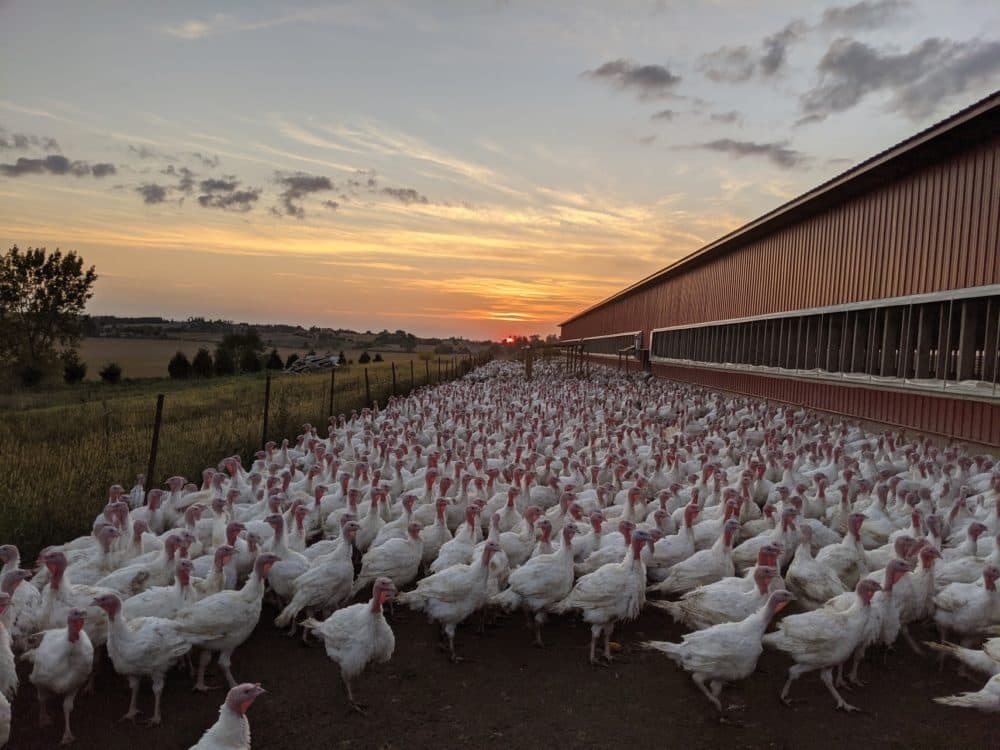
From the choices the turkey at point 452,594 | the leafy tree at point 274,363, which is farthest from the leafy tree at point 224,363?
the turkey at point 452,594

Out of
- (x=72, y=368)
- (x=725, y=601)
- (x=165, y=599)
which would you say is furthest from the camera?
(x=72, y=368)

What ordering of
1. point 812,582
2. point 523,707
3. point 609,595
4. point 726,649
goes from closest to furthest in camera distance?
point 726,649
point 523,707
point 609,595
point 812,582

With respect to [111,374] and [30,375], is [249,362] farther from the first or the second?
[30,375]

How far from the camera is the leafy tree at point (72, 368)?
165 feet

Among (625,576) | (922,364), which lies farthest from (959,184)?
(625,576)

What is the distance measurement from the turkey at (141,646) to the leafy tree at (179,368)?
5320 centimetres

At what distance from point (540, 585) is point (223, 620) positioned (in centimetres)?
299

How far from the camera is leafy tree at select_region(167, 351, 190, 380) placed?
54.9m

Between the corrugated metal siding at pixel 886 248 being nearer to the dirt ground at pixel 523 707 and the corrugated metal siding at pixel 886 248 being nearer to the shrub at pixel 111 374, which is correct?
the dirt ground at pixel 523 707

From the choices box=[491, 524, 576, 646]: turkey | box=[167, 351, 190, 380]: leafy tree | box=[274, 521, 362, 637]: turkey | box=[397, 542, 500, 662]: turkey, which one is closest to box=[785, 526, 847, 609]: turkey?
box=[491, 524, 576, 646]: turkey

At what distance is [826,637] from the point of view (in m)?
5.87

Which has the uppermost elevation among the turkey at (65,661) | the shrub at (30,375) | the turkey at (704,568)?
the turkey at (704,568)

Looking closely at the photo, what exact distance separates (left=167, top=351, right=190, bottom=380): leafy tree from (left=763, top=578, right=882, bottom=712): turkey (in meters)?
55.4

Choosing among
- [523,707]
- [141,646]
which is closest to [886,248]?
[523,707]
